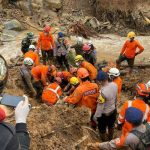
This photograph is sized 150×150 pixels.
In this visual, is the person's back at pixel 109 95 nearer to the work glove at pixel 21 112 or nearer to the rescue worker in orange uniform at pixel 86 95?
the rescue worker in orange uniform at pixel 86 95

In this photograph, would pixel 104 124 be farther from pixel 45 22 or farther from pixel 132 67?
pixel 45 22

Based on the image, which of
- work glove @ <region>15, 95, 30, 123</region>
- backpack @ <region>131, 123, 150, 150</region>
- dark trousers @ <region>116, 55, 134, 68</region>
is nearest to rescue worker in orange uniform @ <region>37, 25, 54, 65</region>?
dark trousers @ <region>116, 55, 134, 68</region>

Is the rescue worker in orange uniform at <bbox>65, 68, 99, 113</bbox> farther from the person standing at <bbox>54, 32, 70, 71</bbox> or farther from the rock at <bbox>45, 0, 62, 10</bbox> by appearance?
the rock at <bbox>45, 0, 62, 10</bbox>

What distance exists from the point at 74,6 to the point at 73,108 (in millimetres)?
11831

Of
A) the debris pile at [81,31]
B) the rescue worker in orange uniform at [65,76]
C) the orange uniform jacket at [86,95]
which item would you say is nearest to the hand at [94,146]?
the orange uniform jacket at [86,95]

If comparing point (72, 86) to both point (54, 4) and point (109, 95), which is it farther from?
point (54, 4)

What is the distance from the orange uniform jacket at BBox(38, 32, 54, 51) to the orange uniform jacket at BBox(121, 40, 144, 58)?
2468 millimetres

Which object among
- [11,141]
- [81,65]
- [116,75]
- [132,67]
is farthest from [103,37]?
[11,141]

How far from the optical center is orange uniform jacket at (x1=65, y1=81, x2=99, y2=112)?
7.89 meters

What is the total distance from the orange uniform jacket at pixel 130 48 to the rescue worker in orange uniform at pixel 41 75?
2.88 meters

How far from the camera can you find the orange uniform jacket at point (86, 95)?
789cm

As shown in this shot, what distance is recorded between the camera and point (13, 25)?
55.9ft

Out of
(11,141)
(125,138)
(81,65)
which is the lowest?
(81,65)

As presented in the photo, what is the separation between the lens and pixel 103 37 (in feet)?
55.5
